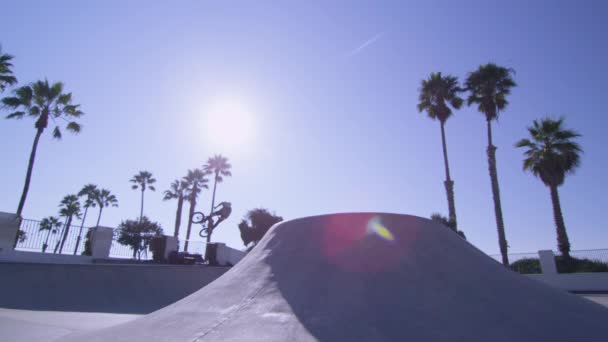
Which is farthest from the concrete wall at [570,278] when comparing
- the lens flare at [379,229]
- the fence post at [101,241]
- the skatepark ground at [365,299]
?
the fence post at [101,241]

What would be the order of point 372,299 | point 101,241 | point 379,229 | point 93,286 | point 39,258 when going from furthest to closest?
1. point 101,241
2. point 39,258
3. point 93,286
4. point 379,229
5. point 372,299

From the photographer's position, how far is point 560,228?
64.8ft

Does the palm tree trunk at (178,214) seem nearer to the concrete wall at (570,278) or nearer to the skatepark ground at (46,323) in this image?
the skatepark ground at (46,323)

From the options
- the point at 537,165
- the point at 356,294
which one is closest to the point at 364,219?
the point at 356,294

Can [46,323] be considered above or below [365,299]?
below

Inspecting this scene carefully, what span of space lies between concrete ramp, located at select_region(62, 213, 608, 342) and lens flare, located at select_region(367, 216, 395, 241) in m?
0.02

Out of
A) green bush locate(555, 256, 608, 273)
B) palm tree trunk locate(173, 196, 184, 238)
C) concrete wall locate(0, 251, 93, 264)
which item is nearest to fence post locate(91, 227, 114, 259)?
concrete wall locate(0, 251, 93, 264)

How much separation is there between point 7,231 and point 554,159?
2920 cm

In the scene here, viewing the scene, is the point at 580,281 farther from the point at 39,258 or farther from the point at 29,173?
the point at 29,173

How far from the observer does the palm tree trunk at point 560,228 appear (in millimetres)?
19438

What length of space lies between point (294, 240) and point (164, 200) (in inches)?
1459

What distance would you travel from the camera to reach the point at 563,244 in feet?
64.0

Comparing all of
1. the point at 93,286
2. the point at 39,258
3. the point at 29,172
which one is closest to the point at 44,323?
the point at 93,286

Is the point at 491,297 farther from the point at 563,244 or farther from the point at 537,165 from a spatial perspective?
the point at 537,165
